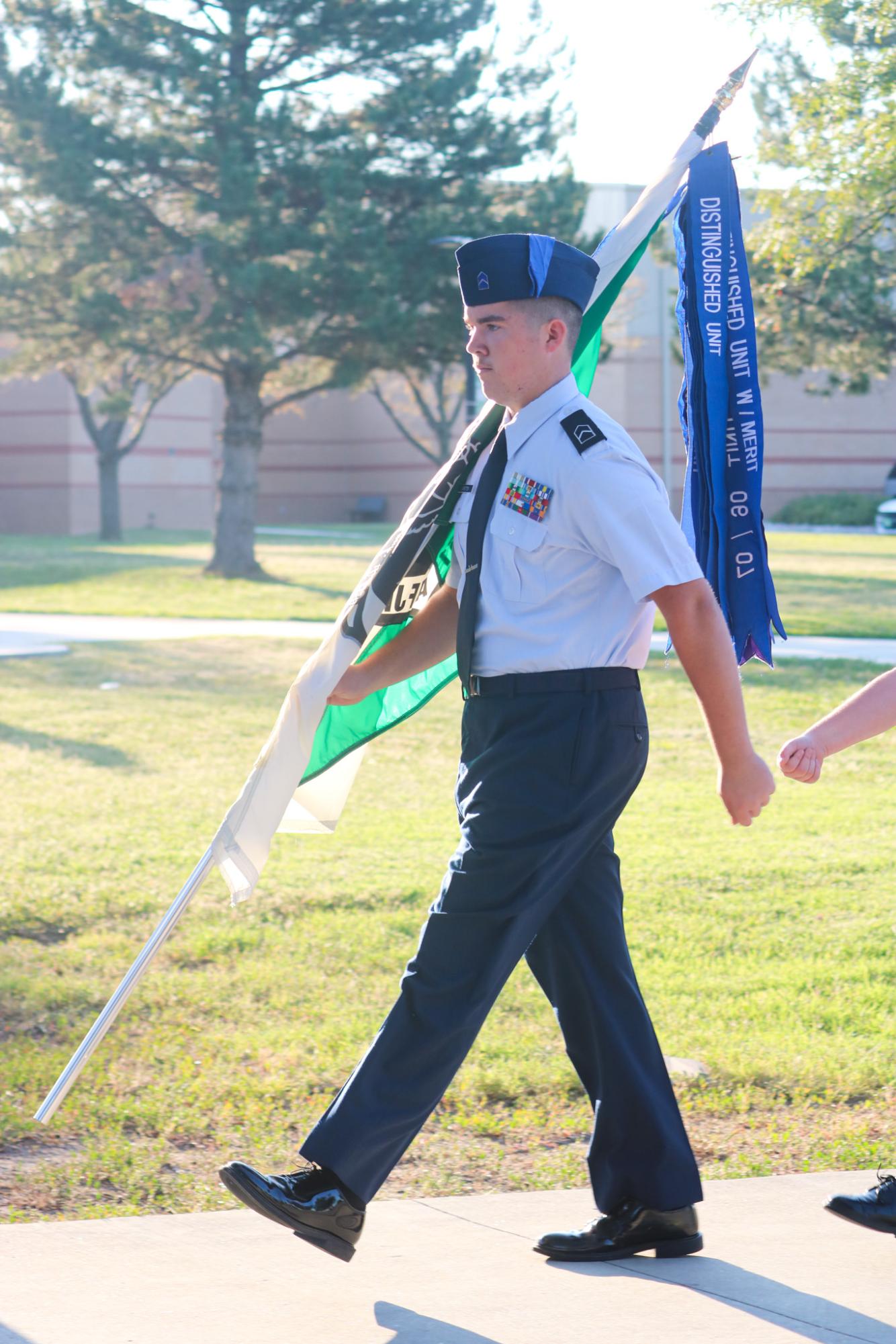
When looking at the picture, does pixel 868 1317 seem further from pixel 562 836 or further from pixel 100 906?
pixel 100 906

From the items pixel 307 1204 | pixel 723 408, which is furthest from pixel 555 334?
pixel 307 1204

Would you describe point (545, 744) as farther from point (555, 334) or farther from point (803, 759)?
point (555, 334)

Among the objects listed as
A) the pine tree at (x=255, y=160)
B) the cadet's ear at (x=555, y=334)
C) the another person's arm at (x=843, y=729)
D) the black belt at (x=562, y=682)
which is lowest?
the another person's arm at (x=843, y=729)

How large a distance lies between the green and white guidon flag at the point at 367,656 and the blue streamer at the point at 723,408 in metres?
0.10

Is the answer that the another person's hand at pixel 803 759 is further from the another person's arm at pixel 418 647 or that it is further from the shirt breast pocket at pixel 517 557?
the another person's arm at pixel 418 647

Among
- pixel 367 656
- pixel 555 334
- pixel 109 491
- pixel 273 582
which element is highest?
pixel 555 334

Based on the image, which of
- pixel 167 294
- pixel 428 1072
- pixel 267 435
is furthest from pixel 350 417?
pixel 428 1072

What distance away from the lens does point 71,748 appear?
10.2 meters

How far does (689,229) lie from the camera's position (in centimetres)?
364

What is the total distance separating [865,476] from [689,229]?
5196 centimetres

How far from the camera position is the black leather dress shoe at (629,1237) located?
3281mm

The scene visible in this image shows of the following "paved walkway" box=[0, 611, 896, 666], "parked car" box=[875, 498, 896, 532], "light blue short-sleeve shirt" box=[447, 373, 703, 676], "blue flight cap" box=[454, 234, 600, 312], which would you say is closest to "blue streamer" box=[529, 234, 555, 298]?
"blue flight cap" box=[454, 234, 600, 312]

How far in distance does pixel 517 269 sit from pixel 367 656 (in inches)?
40.2

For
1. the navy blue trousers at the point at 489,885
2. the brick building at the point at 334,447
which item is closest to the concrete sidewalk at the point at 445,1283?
the navy blue trousers at the point at 489,885
